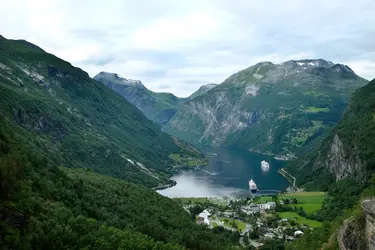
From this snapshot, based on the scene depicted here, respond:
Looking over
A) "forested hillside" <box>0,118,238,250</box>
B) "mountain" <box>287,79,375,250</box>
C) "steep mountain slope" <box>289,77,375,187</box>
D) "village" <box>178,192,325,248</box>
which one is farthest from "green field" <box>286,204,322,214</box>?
"forested hillside" <box>0,118,238,250</box>

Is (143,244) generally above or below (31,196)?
below

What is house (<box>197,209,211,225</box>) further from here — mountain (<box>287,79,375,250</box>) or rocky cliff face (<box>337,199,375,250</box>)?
rocky cliff face (<box>337,199,375,250</box>)

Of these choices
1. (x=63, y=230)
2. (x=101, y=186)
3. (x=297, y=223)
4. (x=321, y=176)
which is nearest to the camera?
(x=63, y=230)

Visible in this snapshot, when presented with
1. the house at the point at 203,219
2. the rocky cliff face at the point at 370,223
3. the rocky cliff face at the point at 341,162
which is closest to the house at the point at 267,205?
the house at the point at 203,219

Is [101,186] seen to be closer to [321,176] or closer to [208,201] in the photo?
[208,201]

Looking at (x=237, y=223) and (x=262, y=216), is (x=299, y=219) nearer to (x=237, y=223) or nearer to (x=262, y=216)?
(x=262, y=216)

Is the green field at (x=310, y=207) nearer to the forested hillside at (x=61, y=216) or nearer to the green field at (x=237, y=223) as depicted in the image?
the green field at (x=237, y=223)

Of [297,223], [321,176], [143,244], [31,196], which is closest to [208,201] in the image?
[297,223]

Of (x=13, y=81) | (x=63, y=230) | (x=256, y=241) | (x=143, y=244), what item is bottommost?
(x=256, y=241)
